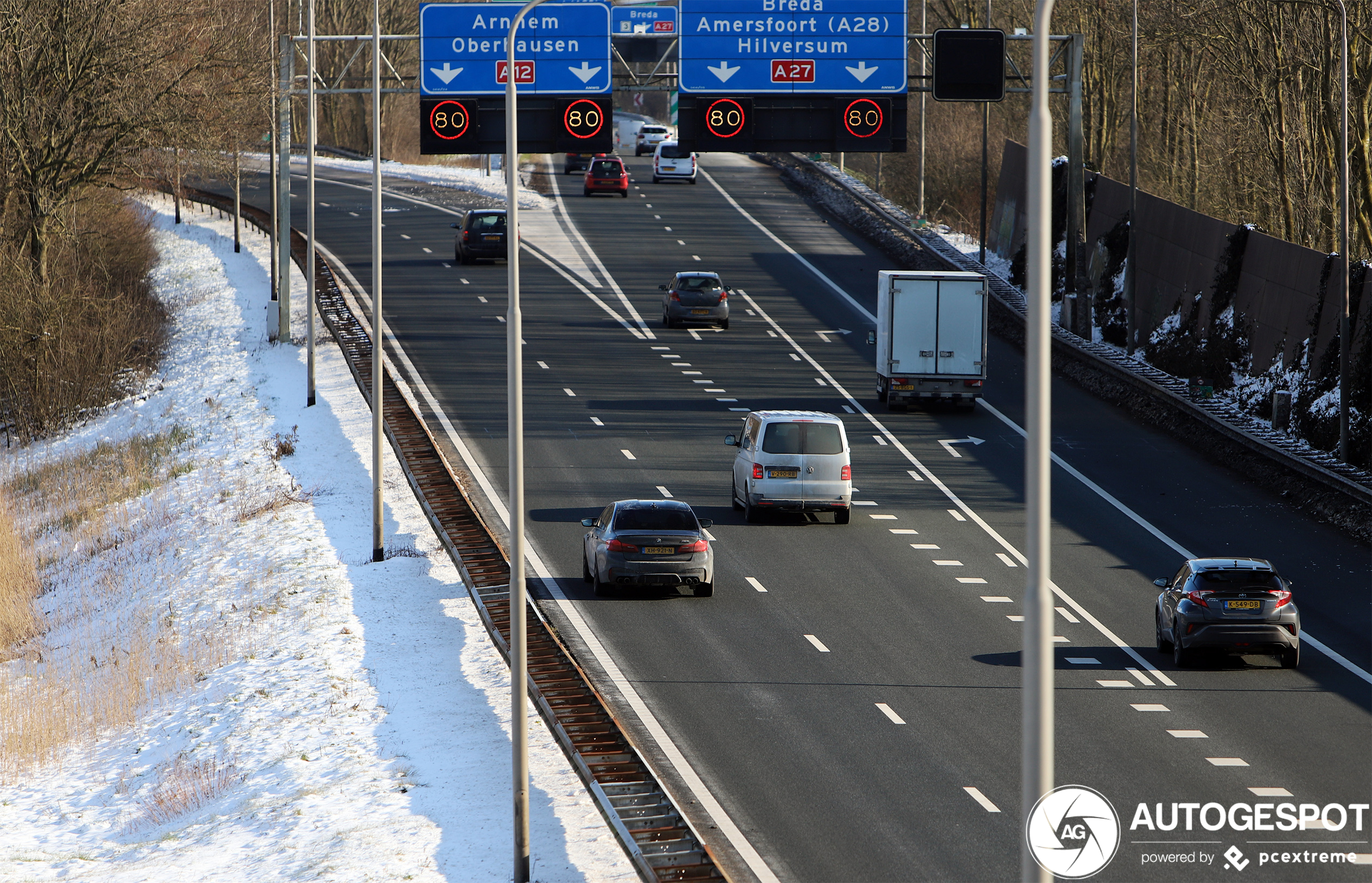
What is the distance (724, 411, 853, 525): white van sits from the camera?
27.3m

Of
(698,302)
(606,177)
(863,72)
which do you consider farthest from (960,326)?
(606,177)

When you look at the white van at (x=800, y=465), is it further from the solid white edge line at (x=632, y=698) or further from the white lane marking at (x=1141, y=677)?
the white lane marking at (x=1141, y=677)

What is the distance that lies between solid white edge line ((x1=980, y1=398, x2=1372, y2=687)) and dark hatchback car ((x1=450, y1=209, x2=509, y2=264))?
22032 millimetres

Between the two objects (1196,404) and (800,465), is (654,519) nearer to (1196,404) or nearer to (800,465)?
(800,465)

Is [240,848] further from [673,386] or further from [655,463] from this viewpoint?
[673,386]

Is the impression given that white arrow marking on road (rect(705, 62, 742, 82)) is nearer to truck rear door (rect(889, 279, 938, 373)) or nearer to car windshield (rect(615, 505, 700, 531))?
car windshield (rect(615, 505, 700, 531))

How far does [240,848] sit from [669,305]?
31720 millimetres

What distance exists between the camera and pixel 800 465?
2736 centimetres

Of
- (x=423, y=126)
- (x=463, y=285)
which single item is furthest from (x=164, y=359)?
(x=423, y=126)

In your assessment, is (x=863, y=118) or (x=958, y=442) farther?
(x=958, y=442)

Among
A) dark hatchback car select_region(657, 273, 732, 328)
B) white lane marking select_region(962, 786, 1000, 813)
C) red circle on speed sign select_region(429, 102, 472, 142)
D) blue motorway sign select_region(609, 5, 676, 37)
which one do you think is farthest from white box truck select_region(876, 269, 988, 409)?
blue motorway sign select_region(609, 5, 676, 37)

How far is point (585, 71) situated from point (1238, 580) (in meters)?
12.9

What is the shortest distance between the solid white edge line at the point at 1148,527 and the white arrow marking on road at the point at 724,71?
10.4 meters

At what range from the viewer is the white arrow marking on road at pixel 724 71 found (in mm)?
26672
